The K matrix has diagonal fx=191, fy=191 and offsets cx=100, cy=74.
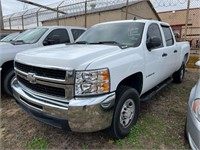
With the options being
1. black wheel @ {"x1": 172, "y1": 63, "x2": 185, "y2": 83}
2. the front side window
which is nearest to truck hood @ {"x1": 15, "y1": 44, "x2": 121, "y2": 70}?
the front side window

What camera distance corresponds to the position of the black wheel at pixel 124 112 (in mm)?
2773

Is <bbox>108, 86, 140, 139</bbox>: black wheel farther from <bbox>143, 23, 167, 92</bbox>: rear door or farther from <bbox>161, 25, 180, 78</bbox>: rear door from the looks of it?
<bbox>161, 25, 180, 78</bbox>: rear door

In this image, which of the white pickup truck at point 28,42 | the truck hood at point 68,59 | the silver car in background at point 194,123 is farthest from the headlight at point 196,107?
the white pickup truck at point 28,42

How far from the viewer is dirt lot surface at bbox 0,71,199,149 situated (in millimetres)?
2928

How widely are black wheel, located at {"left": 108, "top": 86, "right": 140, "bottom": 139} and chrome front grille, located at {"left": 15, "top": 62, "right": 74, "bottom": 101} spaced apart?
0.77 m

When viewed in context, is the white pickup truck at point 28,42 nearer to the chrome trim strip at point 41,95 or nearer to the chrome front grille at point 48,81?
the chrome trim strip at point 41,95

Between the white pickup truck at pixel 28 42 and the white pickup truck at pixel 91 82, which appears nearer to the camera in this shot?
the white pickup truck at pixel 91 82

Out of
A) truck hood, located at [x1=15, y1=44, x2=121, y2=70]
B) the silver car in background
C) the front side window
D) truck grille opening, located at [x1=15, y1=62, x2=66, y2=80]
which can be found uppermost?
the front side window

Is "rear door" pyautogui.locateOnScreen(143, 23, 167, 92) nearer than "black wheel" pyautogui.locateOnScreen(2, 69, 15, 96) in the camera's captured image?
Yes

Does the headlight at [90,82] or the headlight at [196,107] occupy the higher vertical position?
the headlight at [90,82]

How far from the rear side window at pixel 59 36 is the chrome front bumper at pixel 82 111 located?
11.1ft

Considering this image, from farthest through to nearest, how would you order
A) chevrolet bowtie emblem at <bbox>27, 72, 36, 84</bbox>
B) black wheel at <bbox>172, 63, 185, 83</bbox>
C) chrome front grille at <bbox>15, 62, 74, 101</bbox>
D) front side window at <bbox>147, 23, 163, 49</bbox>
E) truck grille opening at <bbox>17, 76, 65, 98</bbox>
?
black wheel at <bbox>172, 63, 185, 83</bbox>
front side window at <bbox>147, 23, 163, 49</bbox>
chevrolet bowtie emblem at <bbox>27, 72, 36, 84</bbox>
truck grille opening at <bbox>17, 76, 65, 98</bbox>
chrome front grille at <bbox>15, 62, 74, 101</bbox>

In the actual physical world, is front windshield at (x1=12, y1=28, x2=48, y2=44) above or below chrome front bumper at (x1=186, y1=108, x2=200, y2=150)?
above

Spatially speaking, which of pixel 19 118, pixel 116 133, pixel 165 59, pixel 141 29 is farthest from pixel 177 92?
pixel 19 118
